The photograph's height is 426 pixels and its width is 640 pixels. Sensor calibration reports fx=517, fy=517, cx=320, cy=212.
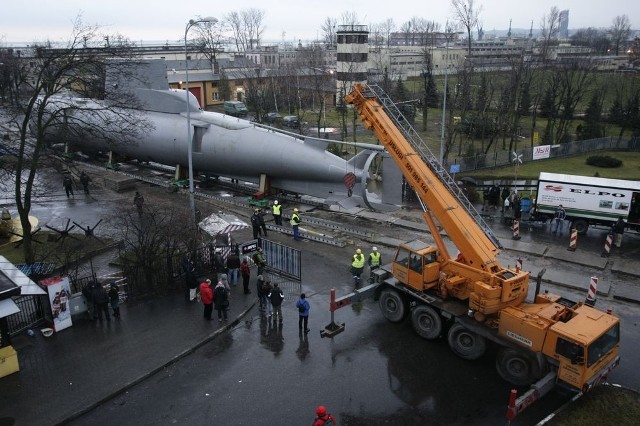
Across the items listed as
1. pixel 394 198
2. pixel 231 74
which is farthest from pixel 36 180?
pixel 231 74

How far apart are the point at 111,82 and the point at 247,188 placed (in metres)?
10.7

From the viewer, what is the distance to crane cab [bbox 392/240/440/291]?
14094mm

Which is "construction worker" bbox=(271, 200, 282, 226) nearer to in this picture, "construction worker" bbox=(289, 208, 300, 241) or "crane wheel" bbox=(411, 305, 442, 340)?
"construction worker" bbox=(289, 208, 300, 241)

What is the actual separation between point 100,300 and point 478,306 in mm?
10322

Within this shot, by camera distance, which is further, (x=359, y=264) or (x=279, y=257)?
(x=279, y=257)

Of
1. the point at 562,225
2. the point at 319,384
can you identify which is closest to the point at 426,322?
the point at 319,384

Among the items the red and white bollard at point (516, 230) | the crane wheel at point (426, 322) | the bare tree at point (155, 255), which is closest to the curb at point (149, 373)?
the bare tree at point (155, 255)

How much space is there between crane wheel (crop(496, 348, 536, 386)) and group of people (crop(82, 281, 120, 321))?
35.1 ft

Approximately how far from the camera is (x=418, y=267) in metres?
14.2

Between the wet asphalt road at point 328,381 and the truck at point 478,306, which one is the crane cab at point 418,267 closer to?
the truck at point 478,306

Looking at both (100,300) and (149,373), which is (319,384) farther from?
(100,300)

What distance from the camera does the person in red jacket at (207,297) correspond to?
14922 millimetres

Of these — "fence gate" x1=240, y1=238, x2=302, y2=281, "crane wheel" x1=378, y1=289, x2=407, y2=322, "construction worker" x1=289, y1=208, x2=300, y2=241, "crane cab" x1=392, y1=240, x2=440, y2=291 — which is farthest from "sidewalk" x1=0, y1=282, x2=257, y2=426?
"construction worker" x1=289, y1=208, x2=300, y2=241

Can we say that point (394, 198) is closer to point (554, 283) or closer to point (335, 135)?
point (554, 283)
